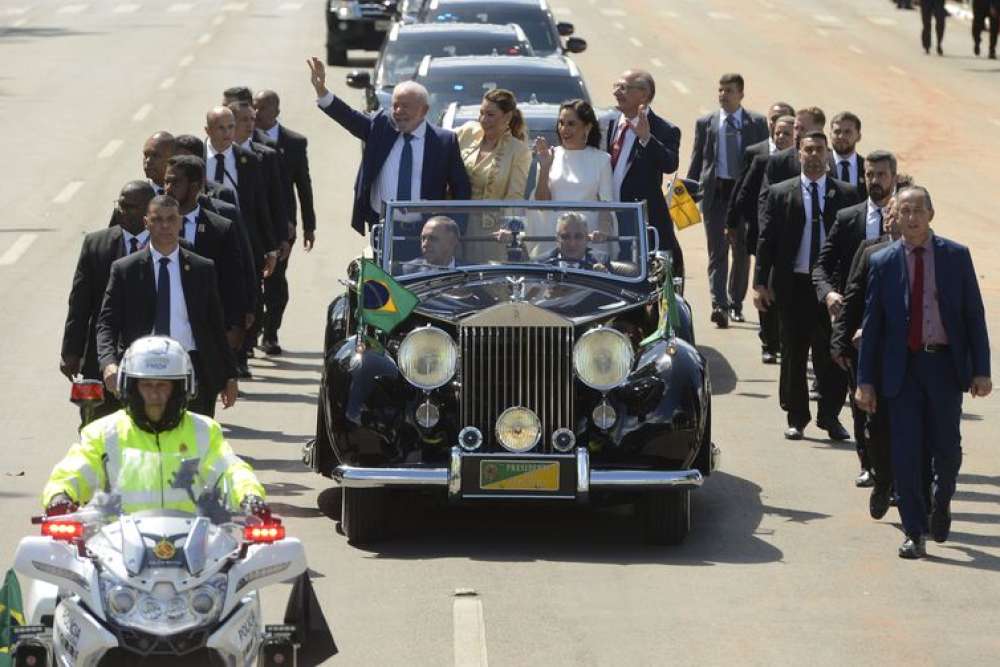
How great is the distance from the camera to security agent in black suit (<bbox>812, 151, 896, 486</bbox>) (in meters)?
13.0

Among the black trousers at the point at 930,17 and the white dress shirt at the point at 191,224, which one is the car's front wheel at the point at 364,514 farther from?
the black trousers at the point at 930,17

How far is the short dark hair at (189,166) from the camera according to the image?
1249cm

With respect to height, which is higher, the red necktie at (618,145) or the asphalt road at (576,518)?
the red necktie at (618,145)

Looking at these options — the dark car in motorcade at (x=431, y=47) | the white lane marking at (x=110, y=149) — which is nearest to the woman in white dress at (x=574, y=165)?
the dark car in motorcade at (x=431, y=47)

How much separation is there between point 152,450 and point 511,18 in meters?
21.9

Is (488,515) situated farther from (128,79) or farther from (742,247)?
(128,79)

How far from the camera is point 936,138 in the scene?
32.5 m

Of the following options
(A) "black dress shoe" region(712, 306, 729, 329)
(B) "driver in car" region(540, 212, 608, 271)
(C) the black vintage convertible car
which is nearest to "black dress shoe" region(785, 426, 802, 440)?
(B) "driver in car" region(540, 212, 608, 271)

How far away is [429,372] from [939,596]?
2712mm

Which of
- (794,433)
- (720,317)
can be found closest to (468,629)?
(794,433)

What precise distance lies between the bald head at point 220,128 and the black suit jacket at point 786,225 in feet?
12.1

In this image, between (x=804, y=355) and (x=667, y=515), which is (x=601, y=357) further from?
(x=804, y=355)

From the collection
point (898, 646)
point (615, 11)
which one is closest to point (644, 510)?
point (898, 646)

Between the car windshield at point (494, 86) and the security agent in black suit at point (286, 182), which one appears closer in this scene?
the security agent in black suit at point (286, 182)
